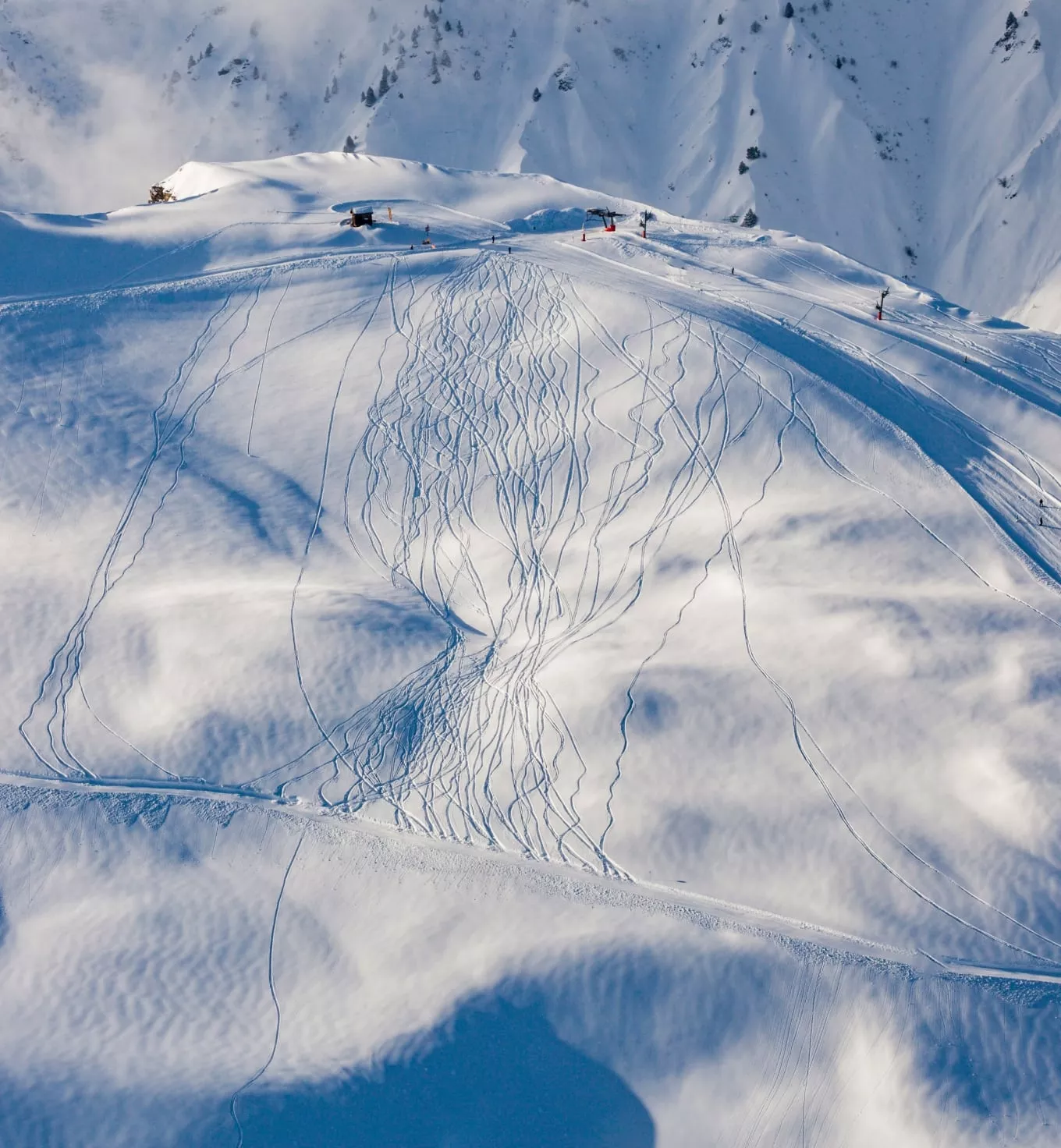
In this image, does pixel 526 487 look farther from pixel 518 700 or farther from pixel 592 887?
pixel 592 887

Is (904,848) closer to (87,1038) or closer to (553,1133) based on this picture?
(553,1133)

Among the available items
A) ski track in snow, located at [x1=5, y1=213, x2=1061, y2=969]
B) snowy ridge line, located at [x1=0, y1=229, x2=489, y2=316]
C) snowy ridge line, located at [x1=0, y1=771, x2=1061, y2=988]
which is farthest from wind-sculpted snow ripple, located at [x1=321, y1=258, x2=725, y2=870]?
snowy ridge line, located at [x1=0, y1=229, x2=489, y2=316]

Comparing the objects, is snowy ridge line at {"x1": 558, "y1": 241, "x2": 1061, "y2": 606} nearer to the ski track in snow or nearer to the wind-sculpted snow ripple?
the ski track in snow

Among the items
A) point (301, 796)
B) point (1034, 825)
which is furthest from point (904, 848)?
point (301, 796)

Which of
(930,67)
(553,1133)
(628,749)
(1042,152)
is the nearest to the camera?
(553,1133)

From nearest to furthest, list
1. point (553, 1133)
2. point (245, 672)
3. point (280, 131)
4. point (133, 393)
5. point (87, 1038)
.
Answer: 1. point (553, 1133)
2. point (87, 1038)
3. point (245, 672)
4. point (133, 393)
5. point (280, 131)

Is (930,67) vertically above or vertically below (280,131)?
above
